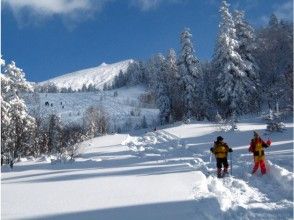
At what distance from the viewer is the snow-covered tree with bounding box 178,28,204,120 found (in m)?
60.0

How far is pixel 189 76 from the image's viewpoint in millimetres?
59938

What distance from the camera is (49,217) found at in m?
8.75

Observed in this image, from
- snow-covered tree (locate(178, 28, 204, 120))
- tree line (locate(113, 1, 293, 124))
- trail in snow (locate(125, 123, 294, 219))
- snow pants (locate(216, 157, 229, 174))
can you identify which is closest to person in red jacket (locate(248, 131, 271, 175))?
trail in snow (locate(125, 123, 294, 219))

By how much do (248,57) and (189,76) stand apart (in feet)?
26.3

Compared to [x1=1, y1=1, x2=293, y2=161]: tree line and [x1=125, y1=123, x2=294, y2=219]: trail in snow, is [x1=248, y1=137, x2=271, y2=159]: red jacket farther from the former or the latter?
[x1=1, y1=1, x2=293, y2=161]: tree line

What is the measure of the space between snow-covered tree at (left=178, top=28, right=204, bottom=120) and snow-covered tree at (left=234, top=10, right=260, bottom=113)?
6.40 metres

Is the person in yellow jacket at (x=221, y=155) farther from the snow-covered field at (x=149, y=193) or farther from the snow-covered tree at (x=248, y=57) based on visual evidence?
the snow-covered tree at (x=248, y=57)

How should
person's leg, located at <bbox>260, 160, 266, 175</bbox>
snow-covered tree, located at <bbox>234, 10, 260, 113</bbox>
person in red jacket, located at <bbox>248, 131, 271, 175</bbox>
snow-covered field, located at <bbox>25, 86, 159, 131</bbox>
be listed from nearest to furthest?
person's leg, located at <bbox>260, 160, 266, 175</bbox> < person in red jacket, located at <bbox>248, 131, 271, 175</bbox> < snow-covered tree, located at <bbox>234, 10, 260, 113</bbox> < snow-covered field, located at <bbox>25, 86, 159, 131</bbox>

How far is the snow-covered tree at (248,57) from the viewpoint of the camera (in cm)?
5409

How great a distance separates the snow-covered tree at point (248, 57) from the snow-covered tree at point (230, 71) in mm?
749

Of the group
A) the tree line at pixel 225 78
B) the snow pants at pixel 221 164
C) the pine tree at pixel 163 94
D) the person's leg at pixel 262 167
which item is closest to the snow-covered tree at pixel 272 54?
the tree line at pixel 225 78

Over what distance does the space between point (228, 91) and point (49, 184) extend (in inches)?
1612

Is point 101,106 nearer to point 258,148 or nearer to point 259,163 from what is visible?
point 258,148

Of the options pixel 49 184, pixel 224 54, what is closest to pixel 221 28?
pixel 224 54
